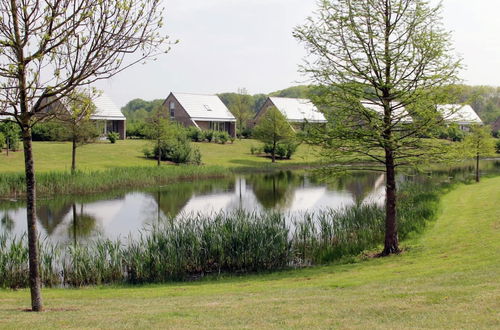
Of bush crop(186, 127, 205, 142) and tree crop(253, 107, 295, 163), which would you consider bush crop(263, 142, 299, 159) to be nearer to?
tree crop(253, 107, 295, 163)

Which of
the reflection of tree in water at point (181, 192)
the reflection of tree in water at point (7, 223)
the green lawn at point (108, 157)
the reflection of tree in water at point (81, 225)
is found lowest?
the reflection of tree in water at point (81, 225)

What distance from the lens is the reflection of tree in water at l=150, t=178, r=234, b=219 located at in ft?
85.3

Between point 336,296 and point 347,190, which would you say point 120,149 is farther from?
point 336,296

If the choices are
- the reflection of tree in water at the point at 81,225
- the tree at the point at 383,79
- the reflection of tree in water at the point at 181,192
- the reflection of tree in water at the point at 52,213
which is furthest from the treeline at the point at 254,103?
the reflection of tree in water at the point at 52,213

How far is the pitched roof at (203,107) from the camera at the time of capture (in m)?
64.2

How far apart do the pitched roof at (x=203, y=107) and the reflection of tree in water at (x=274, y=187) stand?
2127cm

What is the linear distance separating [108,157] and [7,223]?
22291mm

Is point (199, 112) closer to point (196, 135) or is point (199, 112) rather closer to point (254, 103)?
point (196, 135)

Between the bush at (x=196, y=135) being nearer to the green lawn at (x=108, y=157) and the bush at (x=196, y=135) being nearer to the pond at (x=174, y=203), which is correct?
the green lawn at (x=108, y=157)

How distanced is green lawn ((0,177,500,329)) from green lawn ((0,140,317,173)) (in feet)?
70.0

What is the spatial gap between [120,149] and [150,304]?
39.3 meters

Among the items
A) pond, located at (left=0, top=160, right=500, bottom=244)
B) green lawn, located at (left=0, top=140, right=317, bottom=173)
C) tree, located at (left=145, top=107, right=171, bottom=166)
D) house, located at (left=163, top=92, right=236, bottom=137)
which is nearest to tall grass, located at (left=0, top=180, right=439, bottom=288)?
pond, located at (left=0, top=160, right=500, bottom=244)

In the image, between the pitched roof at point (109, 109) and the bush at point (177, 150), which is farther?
the pitched roof at point (109, 109)

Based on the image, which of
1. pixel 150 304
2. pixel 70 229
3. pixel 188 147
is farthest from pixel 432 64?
pixel 188 147
